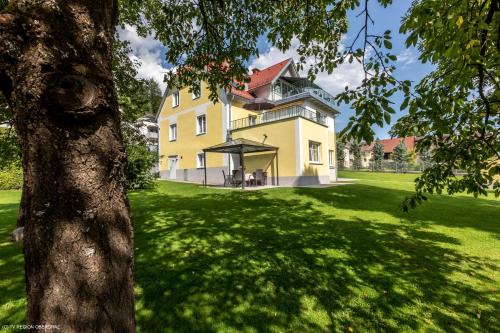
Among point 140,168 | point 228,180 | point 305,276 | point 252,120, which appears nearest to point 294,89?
point 252,120

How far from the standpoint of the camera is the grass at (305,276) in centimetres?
259

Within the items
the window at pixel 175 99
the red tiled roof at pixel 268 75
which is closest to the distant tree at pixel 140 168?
the window at pixel 175 99

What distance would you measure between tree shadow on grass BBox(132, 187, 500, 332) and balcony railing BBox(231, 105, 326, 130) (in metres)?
11.4

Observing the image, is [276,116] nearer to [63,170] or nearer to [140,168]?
[140,168]

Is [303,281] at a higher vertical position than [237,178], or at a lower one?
lower

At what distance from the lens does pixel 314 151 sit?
1831 cm

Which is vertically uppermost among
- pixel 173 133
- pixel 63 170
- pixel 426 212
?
pixel 173 133

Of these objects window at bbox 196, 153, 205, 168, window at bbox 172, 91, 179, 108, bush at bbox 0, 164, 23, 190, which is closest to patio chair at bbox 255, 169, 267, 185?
window at bbox 196, 153, 205, 168

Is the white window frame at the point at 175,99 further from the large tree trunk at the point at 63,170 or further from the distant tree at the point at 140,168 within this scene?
the large tree trunk at the point at 63,170

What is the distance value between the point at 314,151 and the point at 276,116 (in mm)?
3915

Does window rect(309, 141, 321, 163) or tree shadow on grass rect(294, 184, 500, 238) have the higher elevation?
window rect(309, 141, 321, 163)

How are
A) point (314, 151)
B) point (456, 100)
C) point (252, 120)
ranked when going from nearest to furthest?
point (456, 100)
point (314, 151)
point (252, 120)

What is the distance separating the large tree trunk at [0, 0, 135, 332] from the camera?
46.0 inches

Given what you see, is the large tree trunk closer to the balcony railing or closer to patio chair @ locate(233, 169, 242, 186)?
patio chair @ locate(233, 169, 242, 186)
